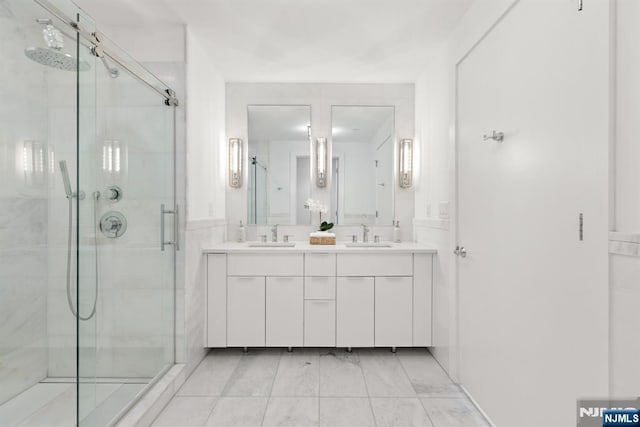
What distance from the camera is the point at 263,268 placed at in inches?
102

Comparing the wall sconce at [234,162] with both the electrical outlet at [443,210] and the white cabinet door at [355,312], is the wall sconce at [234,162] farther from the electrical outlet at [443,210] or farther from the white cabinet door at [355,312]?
the electrical outlet at [443,210]

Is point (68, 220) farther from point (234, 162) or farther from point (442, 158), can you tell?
point (442, 158)

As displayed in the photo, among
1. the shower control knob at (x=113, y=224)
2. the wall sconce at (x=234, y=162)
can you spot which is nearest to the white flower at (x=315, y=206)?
the wall sconce at (x=234, y=162)

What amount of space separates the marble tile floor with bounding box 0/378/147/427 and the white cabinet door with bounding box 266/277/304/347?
3.42 feet

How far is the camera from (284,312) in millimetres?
2588

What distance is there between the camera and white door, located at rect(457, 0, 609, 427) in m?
1.10

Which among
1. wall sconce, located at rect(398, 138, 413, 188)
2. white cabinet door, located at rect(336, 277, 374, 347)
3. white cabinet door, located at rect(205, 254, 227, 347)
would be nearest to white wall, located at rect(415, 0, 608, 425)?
wall sconce, located at rect(398, 138, 413, 188)

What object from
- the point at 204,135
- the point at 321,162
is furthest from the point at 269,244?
the point at 204,135

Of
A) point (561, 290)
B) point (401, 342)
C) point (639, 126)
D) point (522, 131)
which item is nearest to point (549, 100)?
point (522, 131)

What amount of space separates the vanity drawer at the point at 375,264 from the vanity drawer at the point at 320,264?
54mm

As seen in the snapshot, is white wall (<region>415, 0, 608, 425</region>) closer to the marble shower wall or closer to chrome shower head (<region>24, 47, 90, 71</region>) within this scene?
chrome shower head (<region>24, 47, 90, 71</region>)

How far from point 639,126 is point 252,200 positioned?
2774 millimetres

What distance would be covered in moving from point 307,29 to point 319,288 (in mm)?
1856

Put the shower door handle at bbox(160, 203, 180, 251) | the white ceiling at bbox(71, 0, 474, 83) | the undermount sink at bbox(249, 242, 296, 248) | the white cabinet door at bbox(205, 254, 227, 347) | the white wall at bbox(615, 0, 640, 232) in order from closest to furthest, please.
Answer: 1. the white wall at bbox(615, 0, 640, 232)
2. the white ceiling at bbox(71, 0, 474, 83)
3. the shower door handle at bbox(160, 203, 180, 251)
4. the white cabinet door at bbox(205, 254, 227, 347)
5. the undermount sink at bbox(249, 242, 296, 248)
